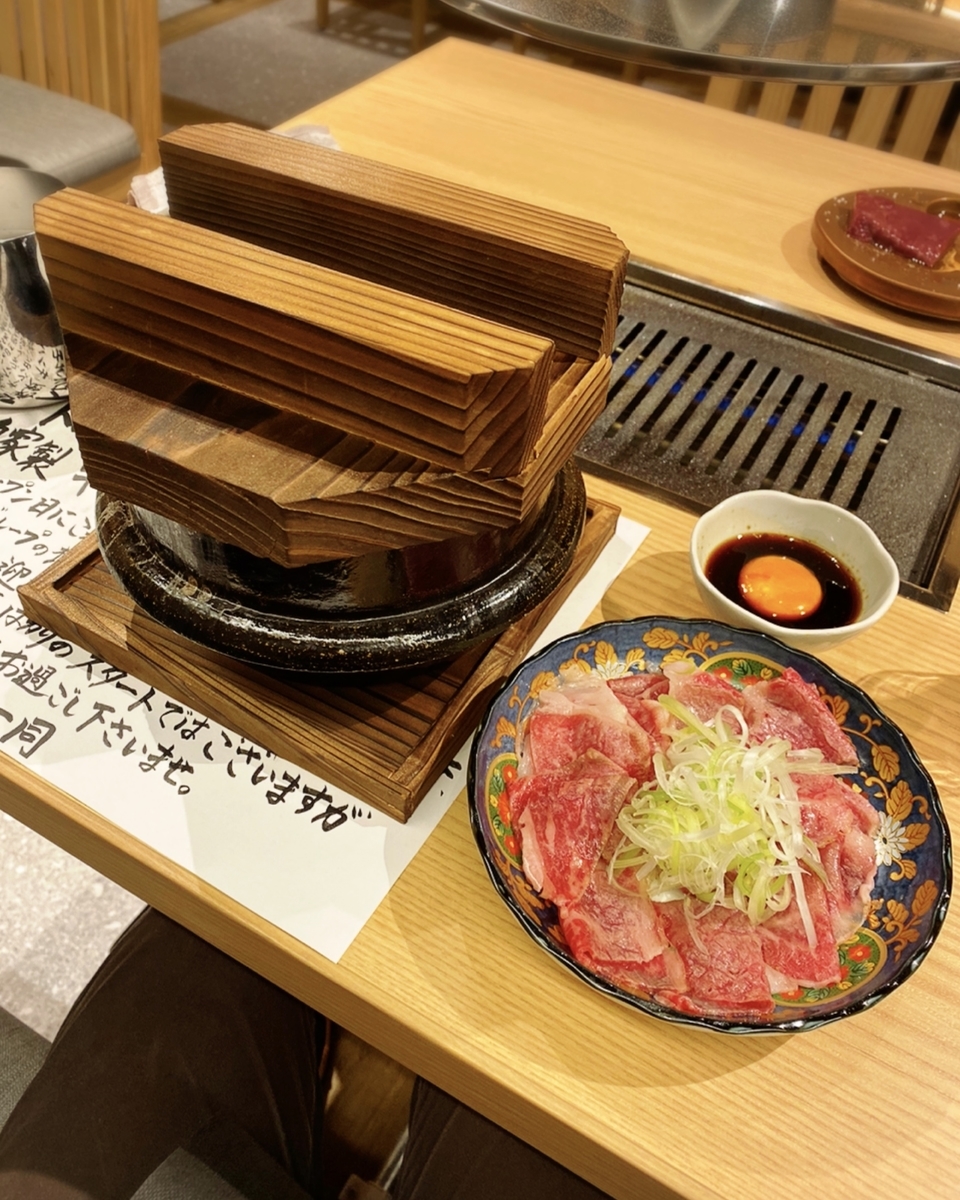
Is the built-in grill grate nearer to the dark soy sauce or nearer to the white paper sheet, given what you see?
the dark soy sauce

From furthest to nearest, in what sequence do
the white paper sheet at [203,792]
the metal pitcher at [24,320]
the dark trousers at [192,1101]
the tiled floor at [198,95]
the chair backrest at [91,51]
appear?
the chair backrest at [91,51] → the tiled floor at [198,95] → the metal pitcher at [24,320] → the dark trousers at [192,1101] → the white paper sheet at [203,792]

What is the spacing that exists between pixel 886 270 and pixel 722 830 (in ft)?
4.30

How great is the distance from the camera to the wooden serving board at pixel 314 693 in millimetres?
975

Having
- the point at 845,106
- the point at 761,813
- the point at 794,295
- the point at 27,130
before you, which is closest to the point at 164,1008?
the point at 761,813

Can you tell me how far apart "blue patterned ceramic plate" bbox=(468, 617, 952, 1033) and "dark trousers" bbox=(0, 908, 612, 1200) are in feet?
1.56

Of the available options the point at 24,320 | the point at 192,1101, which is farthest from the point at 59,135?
the point at 192,1101

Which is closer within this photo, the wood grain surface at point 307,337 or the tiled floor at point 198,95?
the wood grain surface at point 307,337

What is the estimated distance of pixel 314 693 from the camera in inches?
40.5

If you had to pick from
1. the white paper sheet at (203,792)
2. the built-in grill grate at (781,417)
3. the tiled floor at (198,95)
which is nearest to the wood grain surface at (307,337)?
the white paper sheet at (203,792)

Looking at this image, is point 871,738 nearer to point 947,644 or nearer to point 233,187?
point 947,644

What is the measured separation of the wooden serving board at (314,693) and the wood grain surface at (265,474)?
264mm

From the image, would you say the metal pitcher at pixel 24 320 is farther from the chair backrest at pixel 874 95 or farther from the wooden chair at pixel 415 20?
the wooden chair at pixel 415 20

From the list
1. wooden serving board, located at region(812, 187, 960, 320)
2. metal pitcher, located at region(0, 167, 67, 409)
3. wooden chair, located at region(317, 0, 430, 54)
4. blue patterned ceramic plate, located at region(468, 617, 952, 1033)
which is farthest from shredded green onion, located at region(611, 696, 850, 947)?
wooden chair, located at region(317, 0, 430, 54)

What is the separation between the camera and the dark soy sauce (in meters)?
1.15
